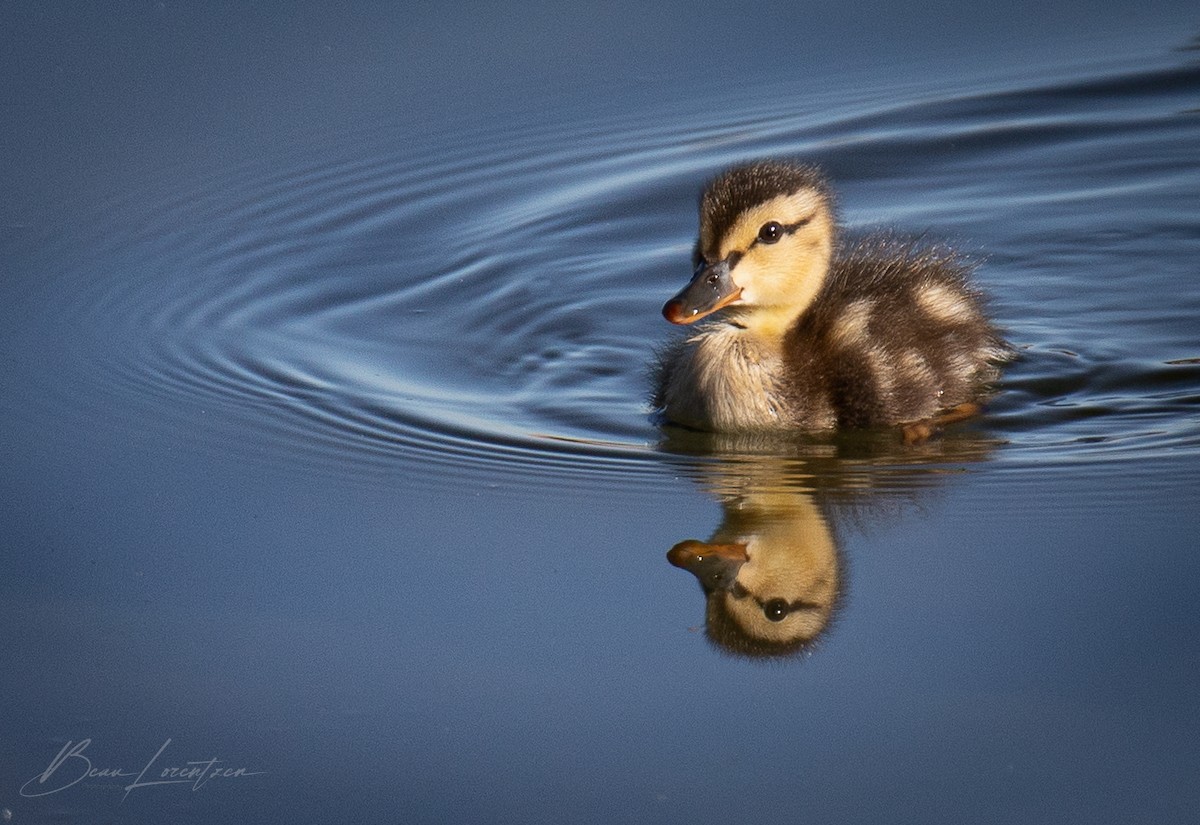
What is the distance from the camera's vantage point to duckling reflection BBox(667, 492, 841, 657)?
368 cm

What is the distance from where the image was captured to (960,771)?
10.3 feet

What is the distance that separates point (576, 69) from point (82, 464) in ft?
10.3

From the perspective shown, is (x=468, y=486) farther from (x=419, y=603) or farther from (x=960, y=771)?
(x=960, y=771)

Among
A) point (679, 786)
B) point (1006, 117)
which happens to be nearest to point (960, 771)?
point (679, 786)

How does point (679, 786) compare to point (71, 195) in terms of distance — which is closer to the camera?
point (679, 786)

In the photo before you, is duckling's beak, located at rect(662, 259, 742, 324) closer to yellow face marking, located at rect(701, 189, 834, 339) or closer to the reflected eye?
yellow face marking, located at rect(701, 189, 834, 339)

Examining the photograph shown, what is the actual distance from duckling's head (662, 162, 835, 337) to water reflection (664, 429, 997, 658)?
391 mm

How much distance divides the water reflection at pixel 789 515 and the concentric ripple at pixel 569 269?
0.64 ft

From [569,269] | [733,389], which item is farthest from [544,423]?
[569,269]

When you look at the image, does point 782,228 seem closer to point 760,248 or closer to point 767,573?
point 760,248

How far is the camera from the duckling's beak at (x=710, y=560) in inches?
153

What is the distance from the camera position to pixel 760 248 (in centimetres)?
504

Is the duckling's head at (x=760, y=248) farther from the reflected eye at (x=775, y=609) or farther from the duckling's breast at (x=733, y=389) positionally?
the reflected eye at (x=775, y=609)
